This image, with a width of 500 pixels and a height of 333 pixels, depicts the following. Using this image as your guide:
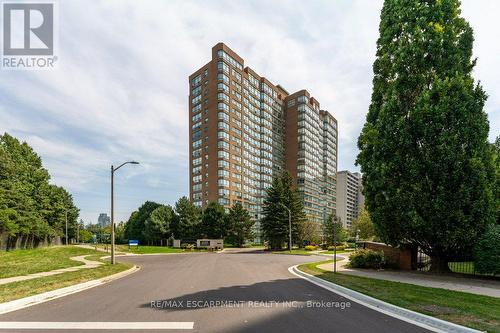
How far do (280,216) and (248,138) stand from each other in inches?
1888

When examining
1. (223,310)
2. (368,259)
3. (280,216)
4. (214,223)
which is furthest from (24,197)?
(223,310)

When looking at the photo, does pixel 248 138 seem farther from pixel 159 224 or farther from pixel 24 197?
pixel 24 197

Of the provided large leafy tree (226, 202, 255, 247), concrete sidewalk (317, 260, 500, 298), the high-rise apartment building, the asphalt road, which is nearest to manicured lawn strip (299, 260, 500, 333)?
concrete sidewalk (317, 260, 500, 298)

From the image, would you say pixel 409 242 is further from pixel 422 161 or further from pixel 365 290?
pixel 365 290

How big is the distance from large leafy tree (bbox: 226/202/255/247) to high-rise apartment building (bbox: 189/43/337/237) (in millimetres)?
16820

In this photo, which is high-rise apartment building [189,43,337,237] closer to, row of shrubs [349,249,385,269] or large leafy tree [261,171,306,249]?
large leafy tree [261,171,306,249]

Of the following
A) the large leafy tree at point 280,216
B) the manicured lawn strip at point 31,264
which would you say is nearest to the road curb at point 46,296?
the manicured lawn strip at point 31,264

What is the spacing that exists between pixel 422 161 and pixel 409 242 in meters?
Result: 5.06

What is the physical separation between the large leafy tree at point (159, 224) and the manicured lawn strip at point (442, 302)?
6048 cm

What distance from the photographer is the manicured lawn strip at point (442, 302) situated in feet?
22.7

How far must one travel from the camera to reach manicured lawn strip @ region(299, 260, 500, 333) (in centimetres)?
692

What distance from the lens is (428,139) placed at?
577 inches

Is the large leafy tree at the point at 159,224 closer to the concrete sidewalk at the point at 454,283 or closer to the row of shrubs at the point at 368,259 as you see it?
the row of shrubs at the point at 368,259

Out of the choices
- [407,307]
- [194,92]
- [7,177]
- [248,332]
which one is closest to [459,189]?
[407,307]
